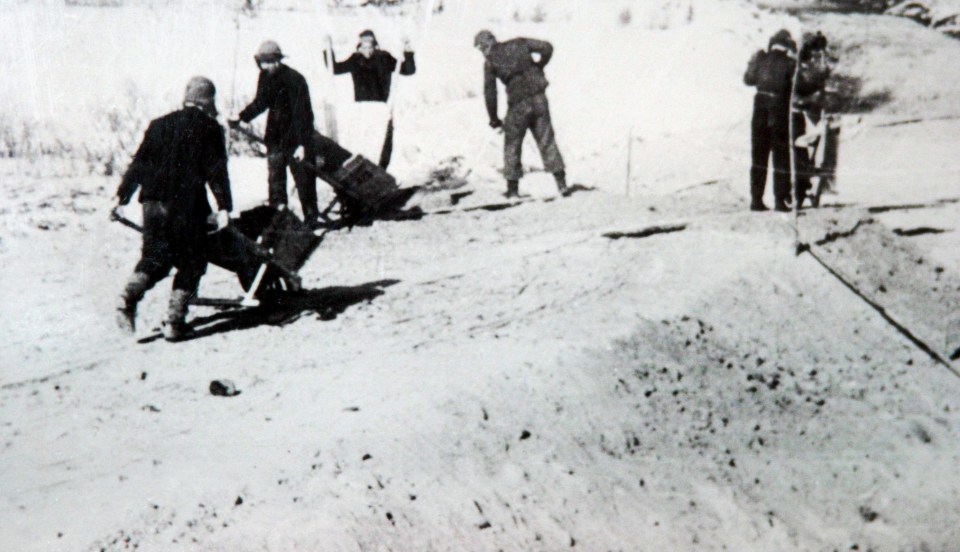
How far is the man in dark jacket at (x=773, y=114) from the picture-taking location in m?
6.67

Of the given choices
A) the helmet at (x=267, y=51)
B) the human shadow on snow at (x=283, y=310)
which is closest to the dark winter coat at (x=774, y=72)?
the human shadow on snow at (x=283, y=310)

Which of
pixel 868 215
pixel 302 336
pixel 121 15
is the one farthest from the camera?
pixel 121 15

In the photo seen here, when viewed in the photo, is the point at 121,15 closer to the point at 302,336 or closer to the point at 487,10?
the point at 487,10

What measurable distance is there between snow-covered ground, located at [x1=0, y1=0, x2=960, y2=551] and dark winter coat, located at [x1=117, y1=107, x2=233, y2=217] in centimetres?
78

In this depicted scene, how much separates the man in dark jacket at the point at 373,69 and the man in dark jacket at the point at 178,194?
295cm

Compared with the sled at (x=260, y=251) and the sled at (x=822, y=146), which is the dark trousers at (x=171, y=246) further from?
the sled at (x=822, y=146)

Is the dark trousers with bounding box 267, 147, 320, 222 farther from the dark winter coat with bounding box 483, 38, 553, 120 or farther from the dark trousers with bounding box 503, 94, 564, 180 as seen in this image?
the dark trousers with bounding box 503, 94, 564, 180

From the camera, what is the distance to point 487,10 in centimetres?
1209

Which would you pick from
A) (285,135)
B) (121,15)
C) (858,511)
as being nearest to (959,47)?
(858,511)

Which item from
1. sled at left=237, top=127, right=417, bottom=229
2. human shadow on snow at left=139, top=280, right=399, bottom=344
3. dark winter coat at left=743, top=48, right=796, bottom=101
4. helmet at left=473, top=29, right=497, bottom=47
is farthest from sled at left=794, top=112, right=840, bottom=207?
human shadow on snow at left=139, top=280, right=399, bottom=344

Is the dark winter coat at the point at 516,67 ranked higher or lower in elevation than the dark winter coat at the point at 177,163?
higher

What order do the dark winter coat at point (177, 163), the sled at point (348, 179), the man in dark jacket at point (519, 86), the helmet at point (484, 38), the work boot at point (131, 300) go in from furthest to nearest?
the man in dark jacket at point (519, 86) < the helmet at point (484, 38) < the sled at point (348, 179) < the work boot at point (131, 300) < the dark winter coat at point (177, 163)

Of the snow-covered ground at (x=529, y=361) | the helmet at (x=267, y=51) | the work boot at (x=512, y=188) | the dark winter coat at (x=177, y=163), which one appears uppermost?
the helmet at (x=267, y=51)

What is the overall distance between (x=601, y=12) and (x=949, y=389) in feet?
24.3
